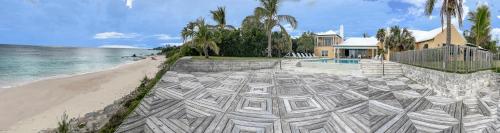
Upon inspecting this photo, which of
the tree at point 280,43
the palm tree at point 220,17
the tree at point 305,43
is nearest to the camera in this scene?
the palm tree at point 220,17

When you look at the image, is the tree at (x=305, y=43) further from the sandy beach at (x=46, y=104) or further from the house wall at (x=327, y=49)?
the sandy beach at (x=46, y=104)

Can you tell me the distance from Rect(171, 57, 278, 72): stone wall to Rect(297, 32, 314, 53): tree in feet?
86.6

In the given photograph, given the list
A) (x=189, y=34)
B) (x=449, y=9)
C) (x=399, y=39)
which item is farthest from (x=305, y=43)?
(x=449, y=9)

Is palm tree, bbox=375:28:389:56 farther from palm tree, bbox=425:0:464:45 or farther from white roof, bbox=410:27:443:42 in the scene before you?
palm tree, bbox=425:0:464:45

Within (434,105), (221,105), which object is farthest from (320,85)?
(221,105)

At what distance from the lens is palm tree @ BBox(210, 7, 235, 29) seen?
2614cm

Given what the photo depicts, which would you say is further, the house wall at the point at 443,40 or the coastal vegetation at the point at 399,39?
the coastal vegetation at the point at 399,39

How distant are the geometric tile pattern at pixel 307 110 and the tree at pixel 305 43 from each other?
33.6m

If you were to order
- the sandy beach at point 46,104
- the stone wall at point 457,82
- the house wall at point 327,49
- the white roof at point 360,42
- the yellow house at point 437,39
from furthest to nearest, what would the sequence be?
the house wall at point 327,49
the white roof at point 360,42
the yellow house at point 437,39
the stone wall at point 457,82
the sandy beach at point 46,104

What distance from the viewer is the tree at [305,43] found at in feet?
142

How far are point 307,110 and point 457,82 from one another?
538cm

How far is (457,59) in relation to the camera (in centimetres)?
962

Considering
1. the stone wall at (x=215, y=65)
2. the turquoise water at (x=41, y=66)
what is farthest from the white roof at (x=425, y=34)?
the turquoise water at (x=41, y=66)

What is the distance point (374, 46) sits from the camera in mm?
32750
